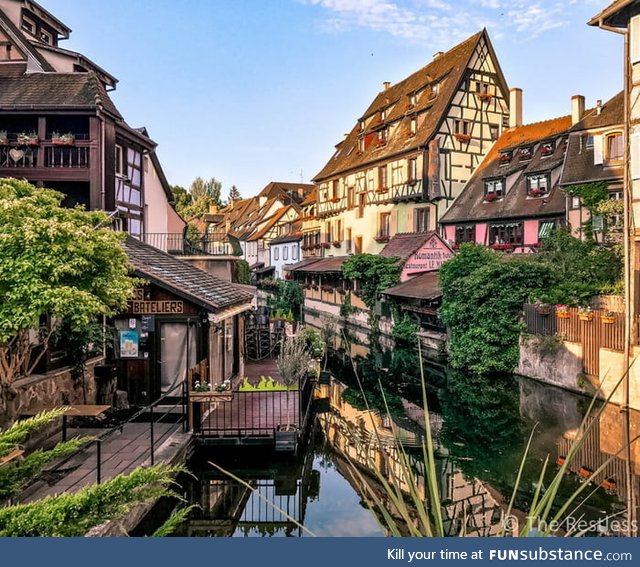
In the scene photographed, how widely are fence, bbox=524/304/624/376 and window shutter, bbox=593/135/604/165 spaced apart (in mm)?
7699

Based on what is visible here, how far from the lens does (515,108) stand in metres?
32.9

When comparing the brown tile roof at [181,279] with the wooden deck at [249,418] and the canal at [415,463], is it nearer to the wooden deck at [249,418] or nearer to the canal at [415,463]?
the wooden deck at [249,418]

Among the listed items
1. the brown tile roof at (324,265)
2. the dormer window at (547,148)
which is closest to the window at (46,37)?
the brown tile roof at (324,265)

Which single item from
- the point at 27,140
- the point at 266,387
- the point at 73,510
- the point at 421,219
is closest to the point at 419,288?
the point at 421,219

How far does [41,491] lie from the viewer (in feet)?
24.3

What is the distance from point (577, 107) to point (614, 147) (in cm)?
692

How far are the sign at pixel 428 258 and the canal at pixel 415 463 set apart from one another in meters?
12.2

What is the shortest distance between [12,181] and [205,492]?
6.07 meters

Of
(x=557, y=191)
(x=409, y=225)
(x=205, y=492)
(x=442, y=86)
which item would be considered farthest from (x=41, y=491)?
(x=442, y=86)

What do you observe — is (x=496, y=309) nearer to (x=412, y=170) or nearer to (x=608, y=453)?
(x=608, y=453)

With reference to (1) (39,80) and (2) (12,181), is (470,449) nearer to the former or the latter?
(2) (12,181)

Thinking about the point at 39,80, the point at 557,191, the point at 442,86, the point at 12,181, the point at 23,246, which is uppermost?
the point at 442,86

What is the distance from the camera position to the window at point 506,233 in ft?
88.4

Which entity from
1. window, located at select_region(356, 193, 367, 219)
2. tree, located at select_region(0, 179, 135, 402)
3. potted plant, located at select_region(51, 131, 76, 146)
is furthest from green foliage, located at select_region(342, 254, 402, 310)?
tree, located at select_region(0, 179, 135, 402)
